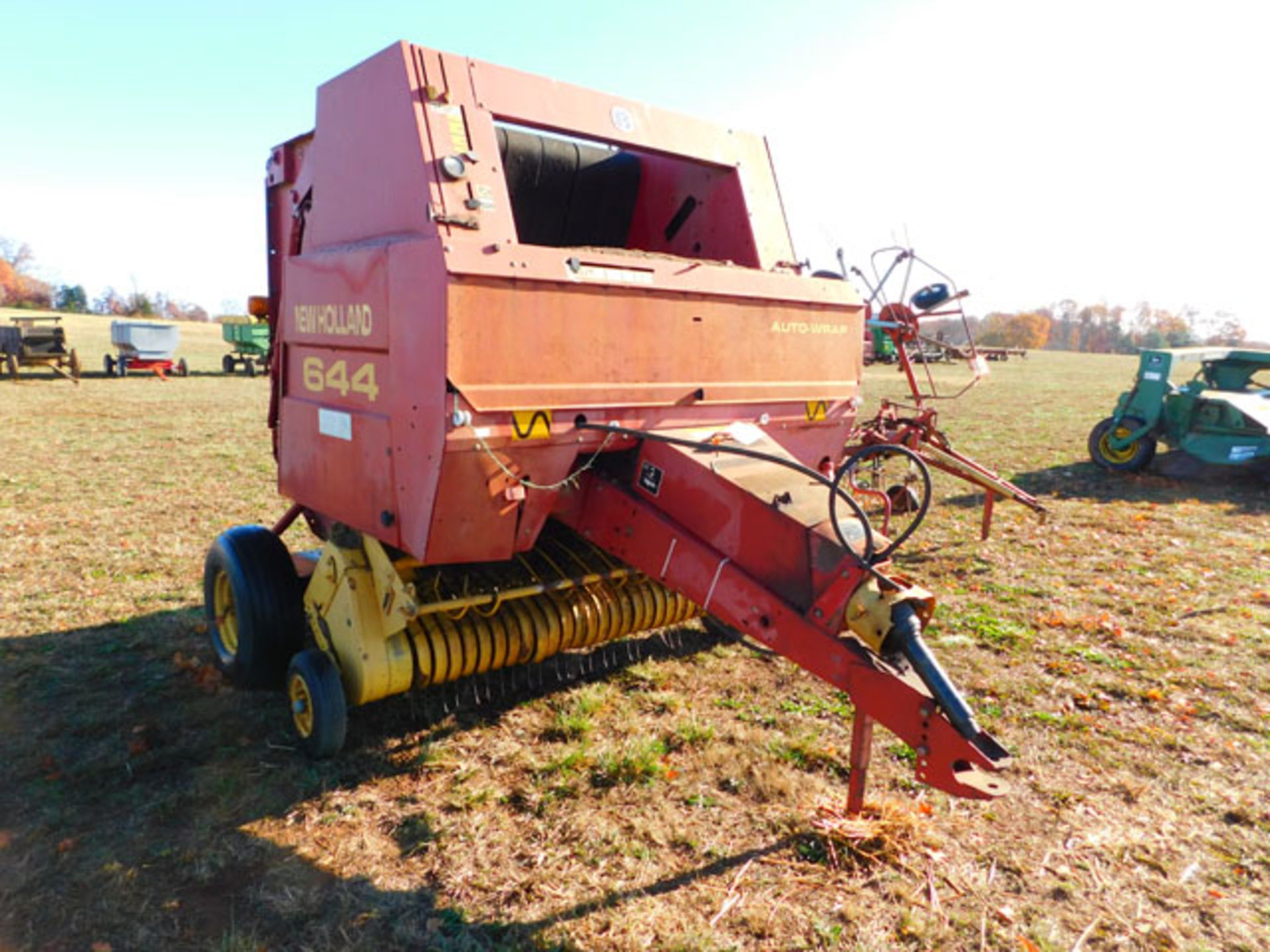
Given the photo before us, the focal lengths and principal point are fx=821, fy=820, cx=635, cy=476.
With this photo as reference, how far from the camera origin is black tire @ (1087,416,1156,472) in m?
10.5

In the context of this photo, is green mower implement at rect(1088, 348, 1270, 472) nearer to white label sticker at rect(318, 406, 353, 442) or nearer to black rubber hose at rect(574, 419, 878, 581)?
black rubber hose at rect(574, 419, 878, 581)

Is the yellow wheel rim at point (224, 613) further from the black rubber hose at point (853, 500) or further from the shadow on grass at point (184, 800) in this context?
the black rubber hose at point (853, 500)

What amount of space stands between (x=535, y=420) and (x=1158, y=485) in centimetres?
981

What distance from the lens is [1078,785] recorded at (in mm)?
3607

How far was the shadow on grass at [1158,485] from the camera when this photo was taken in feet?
30.5

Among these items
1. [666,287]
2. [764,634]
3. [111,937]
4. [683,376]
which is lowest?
[111,937]

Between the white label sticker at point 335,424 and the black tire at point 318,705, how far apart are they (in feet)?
3.23

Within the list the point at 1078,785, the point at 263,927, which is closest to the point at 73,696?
the point at 263,927

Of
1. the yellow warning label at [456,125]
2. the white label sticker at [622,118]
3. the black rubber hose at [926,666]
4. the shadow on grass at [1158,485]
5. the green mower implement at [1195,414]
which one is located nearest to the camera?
the black rubber hose at [926,666]

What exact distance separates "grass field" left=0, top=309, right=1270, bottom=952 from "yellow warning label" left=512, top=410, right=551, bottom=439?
154cm

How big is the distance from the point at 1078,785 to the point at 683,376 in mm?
2500

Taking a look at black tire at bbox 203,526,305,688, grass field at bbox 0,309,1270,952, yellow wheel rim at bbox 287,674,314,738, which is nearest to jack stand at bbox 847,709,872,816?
grass field at bbox 0,309,1270,952

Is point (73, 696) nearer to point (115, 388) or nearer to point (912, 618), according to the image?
point (912, 618)

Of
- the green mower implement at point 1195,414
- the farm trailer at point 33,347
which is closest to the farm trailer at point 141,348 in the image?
the farm trailer at point 33,347
